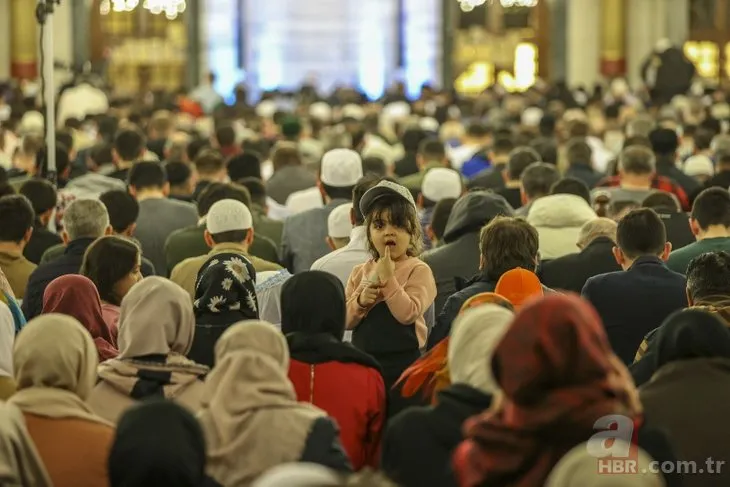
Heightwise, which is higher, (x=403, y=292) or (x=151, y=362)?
(x=403, y=292)

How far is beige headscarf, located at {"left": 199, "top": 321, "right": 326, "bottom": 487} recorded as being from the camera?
18.0 feet

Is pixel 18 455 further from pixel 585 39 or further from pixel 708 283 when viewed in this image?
pixel 585 39

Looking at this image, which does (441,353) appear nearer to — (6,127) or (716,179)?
(716,179)

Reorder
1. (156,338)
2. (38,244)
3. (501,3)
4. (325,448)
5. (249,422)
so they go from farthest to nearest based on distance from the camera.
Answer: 1. (501,3)
2. (38,244)
3. (156,338)
4. (325,448)
5. (249,422)

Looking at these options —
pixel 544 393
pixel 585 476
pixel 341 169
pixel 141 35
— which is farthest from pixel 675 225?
pixel 141 35

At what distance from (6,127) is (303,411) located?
50.0 feet

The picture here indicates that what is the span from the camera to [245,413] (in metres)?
5.50

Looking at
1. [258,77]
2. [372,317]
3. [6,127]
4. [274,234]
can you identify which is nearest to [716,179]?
[274,234]

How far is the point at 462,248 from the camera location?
9523mm

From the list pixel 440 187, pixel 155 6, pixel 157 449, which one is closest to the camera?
pixel 157 449

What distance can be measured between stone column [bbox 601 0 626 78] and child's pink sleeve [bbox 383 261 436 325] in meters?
26.9

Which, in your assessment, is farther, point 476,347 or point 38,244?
point 38,244

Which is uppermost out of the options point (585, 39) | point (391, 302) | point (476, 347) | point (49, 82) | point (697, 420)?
point (585, 39)

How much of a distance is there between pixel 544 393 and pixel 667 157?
9986mm
